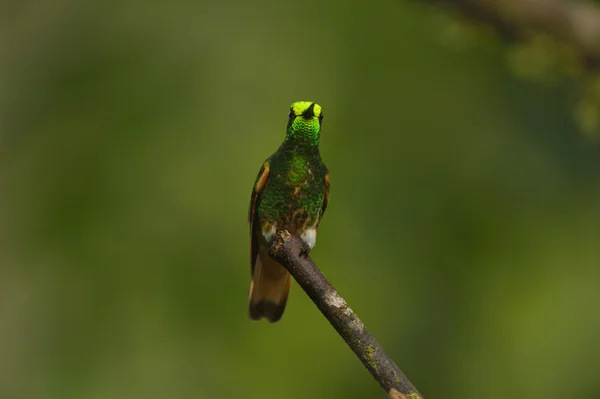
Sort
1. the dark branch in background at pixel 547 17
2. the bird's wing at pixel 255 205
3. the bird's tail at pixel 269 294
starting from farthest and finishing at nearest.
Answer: the bird's tail at pixel 269 294 < the bird's wing at pixel 255 205 < the dark branch in background at pixel 547 17

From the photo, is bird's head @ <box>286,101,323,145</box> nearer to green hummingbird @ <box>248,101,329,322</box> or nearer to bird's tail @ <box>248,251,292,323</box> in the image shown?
green hummingbird @ <box>248,101,329,322</box>

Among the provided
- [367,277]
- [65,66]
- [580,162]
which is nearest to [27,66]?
[65,66]

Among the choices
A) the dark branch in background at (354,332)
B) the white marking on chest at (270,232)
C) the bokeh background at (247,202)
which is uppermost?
the bokeh background at (247,202)

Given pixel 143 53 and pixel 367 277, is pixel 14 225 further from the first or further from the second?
pixel 367 277

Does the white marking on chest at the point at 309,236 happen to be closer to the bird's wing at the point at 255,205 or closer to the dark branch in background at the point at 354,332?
the bird's wing at the point at 255,205

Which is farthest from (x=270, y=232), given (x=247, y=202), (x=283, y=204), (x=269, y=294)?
(x=247, y=202)

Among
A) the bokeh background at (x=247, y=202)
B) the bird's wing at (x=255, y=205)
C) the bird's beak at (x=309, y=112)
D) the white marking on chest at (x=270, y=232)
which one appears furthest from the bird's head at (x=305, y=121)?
the bokeh background at (x=247, y=202)

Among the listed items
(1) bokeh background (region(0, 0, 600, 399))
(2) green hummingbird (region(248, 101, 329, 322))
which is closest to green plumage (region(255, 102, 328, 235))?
(2) green hummingbird (region(248, 101, 329, 322))

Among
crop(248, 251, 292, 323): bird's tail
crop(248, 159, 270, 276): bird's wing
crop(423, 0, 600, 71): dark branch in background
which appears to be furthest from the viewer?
crop(248, 251, 292, 323): bird's tail
